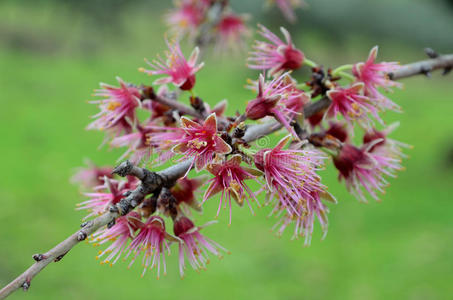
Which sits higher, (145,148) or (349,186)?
(145,148)

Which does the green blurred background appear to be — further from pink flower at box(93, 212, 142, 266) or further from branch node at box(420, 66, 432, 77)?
pink flower at box(93, 212, 142, 266)

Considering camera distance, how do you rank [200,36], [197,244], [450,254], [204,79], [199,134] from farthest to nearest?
[204,79] < [450,254] < [200,36] < [197,244] < [199,134]

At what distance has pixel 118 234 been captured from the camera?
4.41ft

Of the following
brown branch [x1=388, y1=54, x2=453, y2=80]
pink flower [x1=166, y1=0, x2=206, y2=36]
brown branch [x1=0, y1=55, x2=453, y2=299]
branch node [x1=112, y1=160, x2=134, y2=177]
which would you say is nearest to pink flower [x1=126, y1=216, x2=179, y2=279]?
brown branch [x1=0, y1=55, x2=453, y2=299]

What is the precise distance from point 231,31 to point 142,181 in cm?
161

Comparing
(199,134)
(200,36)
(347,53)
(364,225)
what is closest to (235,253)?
(364,225)

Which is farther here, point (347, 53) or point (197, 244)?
point (347, 53)

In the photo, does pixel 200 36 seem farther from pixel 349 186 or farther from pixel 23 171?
pixel 23 171

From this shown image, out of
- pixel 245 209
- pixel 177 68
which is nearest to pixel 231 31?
pixel 177 68

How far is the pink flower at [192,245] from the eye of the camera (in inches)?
56.4

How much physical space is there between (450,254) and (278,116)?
14.7 ft

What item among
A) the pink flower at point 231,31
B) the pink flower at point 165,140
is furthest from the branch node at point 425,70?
the pink flower at point 231,31

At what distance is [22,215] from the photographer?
5762mm

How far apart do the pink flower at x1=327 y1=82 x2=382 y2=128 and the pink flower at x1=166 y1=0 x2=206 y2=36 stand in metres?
1.26
